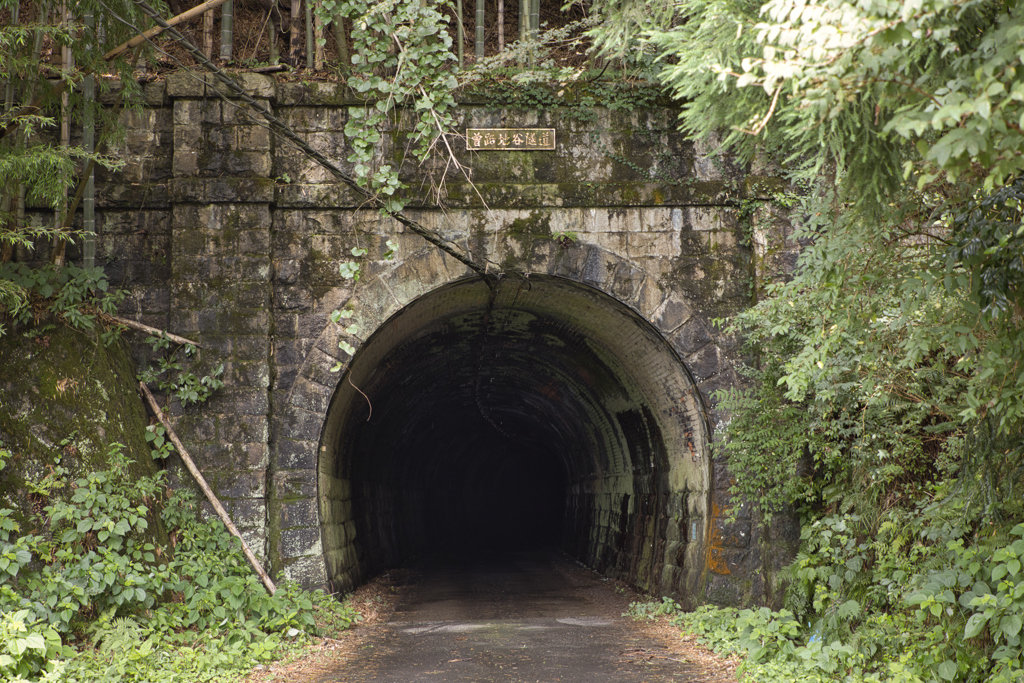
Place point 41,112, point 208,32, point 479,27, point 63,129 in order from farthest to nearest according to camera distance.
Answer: point 208,32 < point 479,27 < point 63,129 < point 41,112

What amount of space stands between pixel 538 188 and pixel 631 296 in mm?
1448

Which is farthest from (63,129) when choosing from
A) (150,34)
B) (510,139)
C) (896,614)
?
(896,614)

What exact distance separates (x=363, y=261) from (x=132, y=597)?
12.0 feet

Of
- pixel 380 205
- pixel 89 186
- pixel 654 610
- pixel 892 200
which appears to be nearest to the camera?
pixel 892 200

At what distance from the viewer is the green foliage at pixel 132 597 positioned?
18.6 feet

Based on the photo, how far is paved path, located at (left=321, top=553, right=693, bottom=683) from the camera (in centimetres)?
618

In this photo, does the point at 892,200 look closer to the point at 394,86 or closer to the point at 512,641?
the point at 394,86

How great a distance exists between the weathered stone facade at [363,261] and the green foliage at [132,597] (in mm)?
491

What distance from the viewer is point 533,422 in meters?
18.5

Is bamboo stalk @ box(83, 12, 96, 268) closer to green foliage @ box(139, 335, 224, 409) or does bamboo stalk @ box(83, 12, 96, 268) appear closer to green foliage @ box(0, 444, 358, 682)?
green foliage @ box(139, 335, 224, 409)

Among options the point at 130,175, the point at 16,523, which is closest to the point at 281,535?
the point at 16,523

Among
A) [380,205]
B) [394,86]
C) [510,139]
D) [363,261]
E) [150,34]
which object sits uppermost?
[150,34]

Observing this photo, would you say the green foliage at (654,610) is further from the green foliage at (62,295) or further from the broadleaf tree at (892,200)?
the green foliage at (62,295)

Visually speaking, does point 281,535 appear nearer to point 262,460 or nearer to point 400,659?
point 262,460
